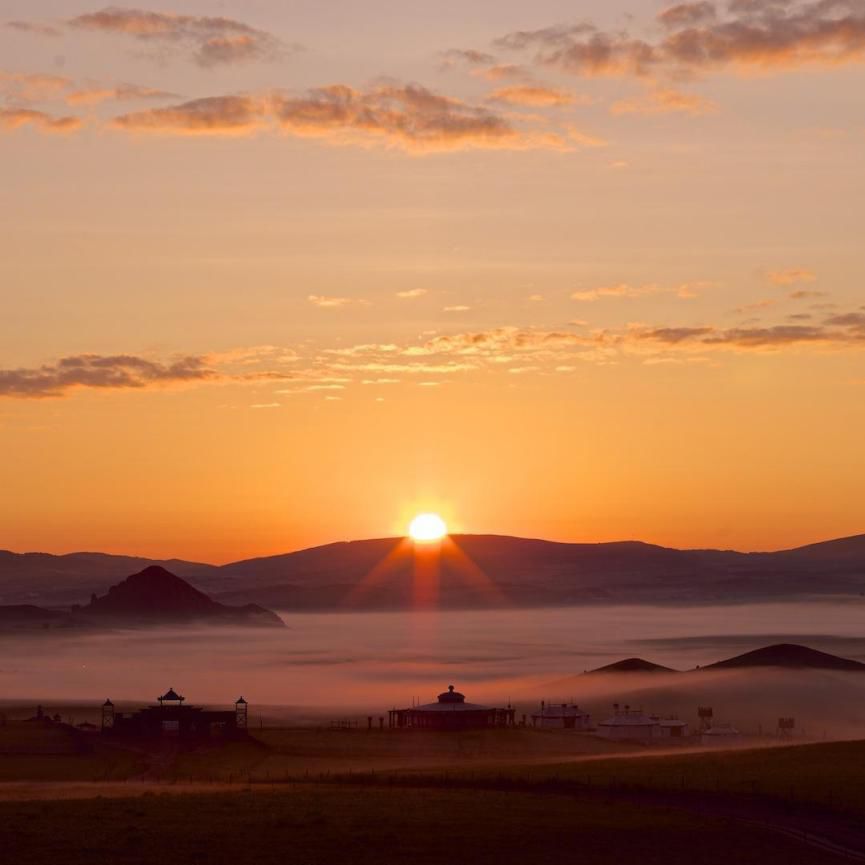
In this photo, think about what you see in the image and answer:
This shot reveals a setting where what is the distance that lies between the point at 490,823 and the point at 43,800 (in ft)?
68.8

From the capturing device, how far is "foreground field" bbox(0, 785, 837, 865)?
5494 centimetres

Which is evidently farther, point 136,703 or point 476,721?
point 136,703

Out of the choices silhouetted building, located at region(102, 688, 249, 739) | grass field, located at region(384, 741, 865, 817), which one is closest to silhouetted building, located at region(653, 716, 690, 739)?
silhouetted building, located at region(102, 688, 249, 739)

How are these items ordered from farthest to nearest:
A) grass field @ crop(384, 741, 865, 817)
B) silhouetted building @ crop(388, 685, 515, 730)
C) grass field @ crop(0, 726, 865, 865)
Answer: silhouetted building @ crop(388, 685, 515, 730), grass field @ crop(384, 741, 865, 817), grass field @ crop(0, 726, 865, 865)

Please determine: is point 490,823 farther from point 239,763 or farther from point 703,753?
point 239,763

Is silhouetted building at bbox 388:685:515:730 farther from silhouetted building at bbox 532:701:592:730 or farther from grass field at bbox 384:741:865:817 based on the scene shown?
grass field at bbox 384:741:865:817

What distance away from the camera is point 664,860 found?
56.2 m

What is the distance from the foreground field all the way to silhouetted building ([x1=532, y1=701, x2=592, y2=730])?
230 ft

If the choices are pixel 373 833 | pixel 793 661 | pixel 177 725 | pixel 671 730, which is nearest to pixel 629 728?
pixel 671 730

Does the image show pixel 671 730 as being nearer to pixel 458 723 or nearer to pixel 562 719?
pixel 562 719

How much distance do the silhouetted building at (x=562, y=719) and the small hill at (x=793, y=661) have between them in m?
47.1

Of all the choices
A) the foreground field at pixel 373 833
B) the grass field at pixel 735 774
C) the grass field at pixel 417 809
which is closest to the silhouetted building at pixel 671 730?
the grass field at pixel 417 809

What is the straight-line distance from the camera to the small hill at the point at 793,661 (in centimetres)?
18088

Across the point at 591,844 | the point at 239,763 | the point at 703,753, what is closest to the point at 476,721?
the point at 239,763
